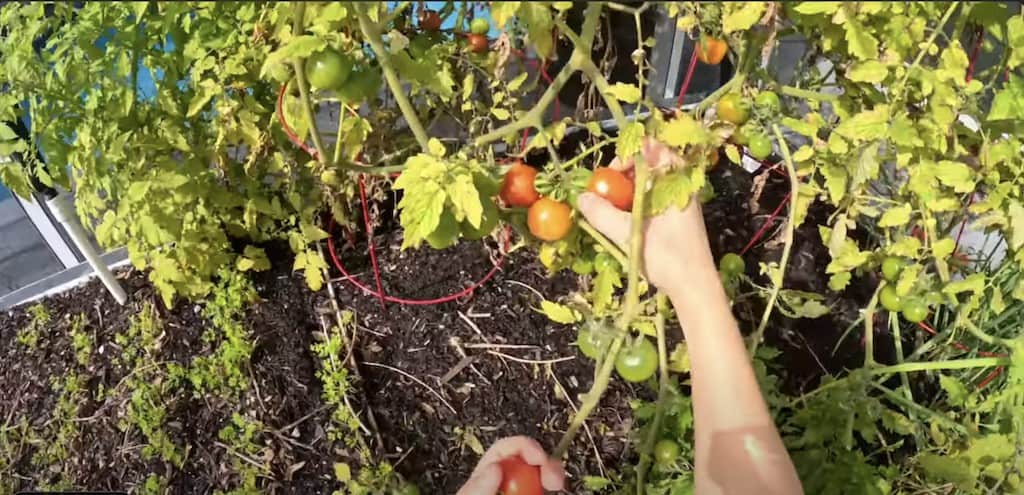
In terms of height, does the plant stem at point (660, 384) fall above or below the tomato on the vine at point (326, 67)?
below

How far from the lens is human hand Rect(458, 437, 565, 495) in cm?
98

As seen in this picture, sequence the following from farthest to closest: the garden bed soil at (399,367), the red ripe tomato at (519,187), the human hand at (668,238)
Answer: the garden bed soil at (399,367) < the red ripe tomato at (519,187) < the human hand at (668,238)

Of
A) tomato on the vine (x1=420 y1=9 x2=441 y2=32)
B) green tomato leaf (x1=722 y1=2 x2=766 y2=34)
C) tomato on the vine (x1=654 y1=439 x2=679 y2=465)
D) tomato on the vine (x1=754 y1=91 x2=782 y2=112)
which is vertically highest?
green tomato leaf (x1=722 y1=2 x2=766 y2=34)

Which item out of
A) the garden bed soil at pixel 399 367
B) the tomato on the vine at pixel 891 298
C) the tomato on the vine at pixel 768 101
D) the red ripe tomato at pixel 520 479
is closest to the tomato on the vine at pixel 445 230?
the red ripe tomato at pixel 520 479

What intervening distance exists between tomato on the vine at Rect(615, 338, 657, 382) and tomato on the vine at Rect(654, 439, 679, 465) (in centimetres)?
30

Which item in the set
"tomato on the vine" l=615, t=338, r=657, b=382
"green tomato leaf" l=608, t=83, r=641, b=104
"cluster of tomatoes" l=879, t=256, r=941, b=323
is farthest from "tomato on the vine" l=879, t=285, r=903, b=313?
"green tomato leaf" l=608, t=83, r=641, b=104

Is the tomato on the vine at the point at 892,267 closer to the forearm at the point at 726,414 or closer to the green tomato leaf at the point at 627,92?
the forearm at the point at 726,414

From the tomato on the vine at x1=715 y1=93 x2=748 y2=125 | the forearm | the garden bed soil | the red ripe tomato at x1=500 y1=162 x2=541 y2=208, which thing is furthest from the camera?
the garden bed soil

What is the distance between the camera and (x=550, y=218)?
3.60ft

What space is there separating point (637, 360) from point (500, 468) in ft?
0.79

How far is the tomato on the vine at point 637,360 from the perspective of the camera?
3.53 feet

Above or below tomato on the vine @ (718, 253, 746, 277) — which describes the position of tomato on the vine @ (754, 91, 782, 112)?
above

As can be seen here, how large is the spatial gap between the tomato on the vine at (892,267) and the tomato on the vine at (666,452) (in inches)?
18.5

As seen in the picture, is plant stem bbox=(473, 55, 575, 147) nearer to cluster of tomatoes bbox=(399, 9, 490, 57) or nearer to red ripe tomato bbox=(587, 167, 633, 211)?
red ripe tomato bbox=(587, 167, 633, 211)
